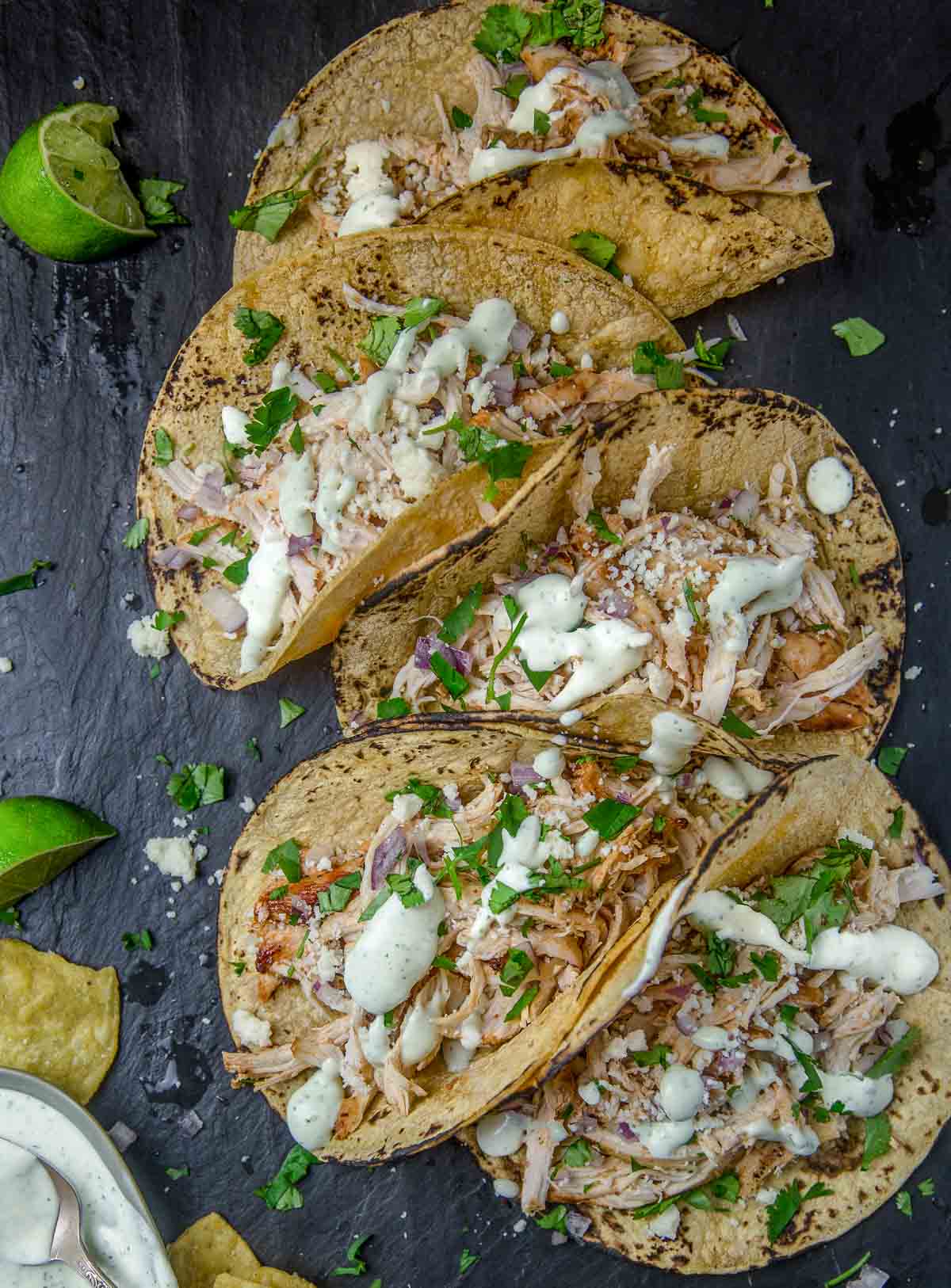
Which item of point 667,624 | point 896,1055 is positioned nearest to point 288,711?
point 667,624

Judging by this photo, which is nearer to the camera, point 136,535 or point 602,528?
point 602,528

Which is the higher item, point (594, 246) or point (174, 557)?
point (594, 246)

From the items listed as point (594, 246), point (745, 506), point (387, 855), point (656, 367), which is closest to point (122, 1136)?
point (387, 855)

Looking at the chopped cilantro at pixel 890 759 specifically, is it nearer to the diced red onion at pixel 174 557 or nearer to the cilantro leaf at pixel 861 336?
the cilantro leaf at pixel 861 336

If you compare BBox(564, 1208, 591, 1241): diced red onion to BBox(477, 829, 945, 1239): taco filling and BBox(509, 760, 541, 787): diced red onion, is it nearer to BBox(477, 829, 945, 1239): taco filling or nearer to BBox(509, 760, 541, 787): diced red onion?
BBox(477, 829, 945, 1239): taco filling

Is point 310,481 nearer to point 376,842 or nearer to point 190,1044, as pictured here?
point 376,842

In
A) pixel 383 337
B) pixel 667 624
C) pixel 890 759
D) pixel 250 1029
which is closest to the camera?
pixel 667 624

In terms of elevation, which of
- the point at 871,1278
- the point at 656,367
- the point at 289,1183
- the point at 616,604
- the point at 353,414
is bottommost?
the point at 871,1278

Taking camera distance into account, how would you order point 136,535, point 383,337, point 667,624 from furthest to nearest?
point 136,535, point 383,337, point 667,624

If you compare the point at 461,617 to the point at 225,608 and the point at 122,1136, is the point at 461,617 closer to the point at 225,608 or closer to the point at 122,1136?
the point at 225,608
